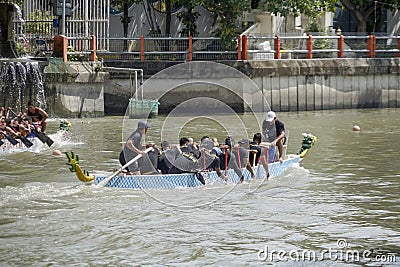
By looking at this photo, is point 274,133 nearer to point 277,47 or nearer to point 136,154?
point 136,154

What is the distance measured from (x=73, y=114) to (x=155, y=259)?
15960mm

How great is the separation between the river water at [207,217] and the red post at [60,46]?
6.61 m

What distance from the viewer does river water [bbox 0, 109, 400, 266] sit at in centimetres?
1221

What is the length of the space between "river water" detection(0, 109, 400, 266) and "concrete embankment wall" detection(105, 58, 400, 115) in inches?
325

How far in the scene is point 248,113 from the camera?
29422 mm

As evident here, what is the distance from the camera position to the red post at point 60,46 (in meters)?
27.4

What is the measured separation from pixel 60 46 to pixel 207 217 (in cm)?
1445

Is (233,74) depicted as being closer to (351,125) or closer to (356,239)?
(351,125)

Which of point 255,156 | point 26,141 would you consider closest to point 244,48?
point 26,141

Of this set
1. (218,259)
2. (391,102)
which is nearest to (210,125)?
(391,102)

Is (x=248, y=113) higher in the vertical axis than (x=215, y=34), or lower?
lower

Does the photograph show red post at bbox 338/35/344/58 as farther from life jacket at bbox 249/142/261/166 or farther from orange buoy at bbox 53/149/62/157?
life jacket at bbox 249/142/261/166

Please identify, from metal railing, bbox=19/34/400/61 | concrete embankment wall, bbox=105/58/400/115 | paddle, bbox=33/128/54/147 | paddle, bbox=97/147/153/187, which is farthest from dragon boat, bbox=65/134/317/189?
metal railing, bbox=19/34/400/61

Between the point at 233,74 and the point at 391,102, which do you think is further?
the point at 391,102
